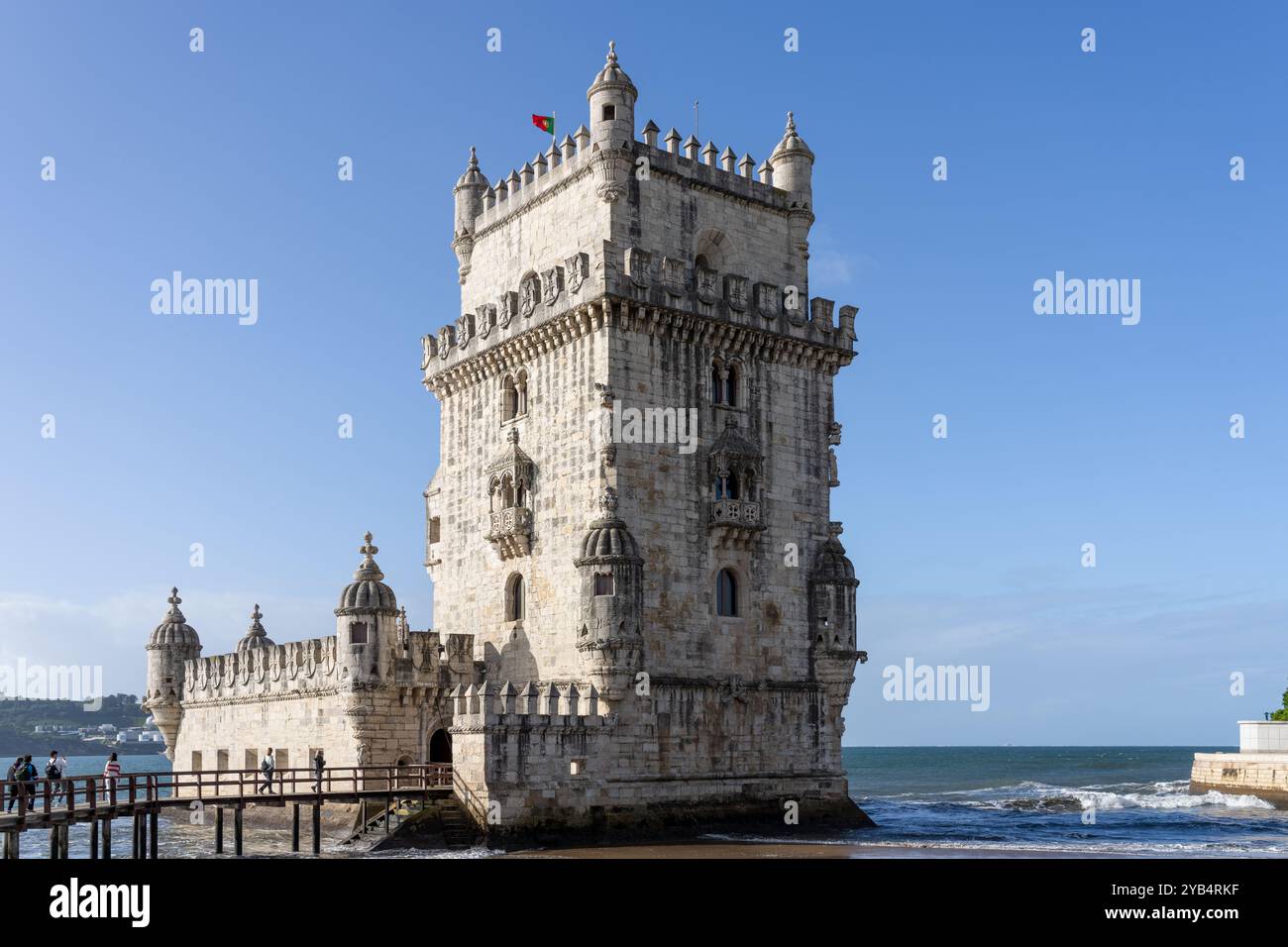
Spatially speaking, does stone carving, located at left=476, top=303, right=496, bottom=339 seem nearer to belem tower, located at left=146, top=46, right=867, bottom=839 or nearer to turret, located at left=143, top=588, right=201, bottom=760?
belem tower, located at left=146, top=46, right=867, bottom=839

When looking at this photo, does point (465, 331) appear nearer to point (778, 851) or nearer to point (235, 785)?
point (235, 785)

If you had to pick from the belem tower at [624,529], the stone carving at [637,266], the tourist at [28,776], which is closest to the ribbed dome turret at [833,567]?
the belem tower at [624,529]

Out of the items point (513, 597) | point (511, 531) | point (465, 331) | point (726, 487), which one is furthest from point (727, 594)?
point (465, 331)

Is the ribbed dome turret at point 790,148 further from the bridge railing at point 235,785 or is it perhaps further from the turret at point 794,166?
the bridge railing at point 235,785

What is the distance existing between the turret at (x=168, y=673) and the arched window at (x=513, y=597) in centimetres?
2039

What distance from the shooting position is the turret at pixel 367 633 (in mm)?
43062

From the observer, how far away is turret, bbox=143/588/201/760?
191 feet

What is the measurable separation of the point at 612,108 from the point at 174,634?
29842mm

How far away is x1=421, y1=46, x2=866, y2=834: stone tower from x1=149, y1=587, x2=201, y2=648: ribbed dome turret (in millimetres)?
15723

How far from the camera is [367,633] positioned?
43.3 meters

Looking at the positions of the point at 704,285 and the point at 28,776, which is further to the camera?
the point at 704,285

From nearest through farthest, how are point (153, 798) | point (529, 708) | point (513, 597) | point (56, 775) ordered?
point (56, 775) → point (153, 798) → point (529, 708) → point (513, 597)
